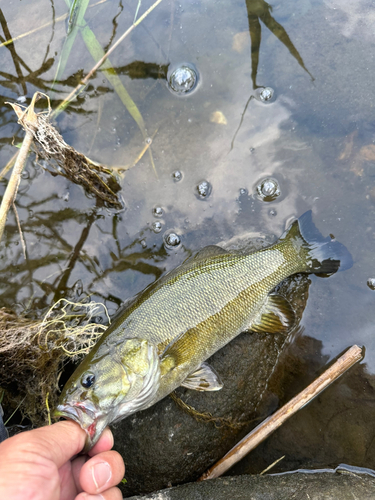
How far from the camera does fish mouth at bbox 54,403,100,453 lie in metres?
2.61

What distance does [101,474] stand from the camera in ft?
8.33

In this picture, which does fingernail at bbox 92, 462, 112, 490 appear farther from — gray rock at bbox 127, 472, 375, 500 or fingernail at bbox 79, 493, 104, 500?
gray rock at bbox 127, 472, 375, 500

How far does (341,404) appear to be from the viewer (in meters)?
3.69

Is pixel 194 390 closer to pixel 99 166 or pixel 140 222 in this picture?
pixel 140 222

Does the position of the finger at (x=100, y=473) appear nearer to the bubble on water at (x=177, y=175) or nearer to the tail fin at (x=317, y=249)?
the tail fin at (x=317, y=249)

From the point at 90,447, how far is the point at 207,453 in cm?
149

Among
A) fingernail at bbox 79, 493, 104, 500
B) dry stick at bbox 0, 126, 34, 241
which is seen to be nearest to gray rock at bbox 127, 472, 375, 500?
fingernail at bbox 79, 493, 104, 500

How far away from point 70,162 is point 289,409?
132 inches

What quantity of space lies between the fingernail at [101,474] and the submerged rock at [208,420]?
2.87 feet

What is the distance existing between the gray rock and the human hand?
86 centimetres

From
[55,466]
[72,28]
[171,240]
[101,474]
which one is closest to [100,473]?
[101,474]

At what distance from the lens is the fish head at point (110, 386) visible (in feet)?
8.69

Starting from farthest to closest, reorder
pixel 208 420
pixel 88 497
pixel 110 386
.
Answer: pixel 208 420 → pixel 110 386 → pixel 88 497

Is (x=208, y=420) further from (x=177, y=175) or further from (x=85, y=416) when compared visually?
(x=177, y=175)
